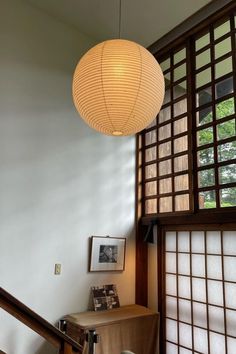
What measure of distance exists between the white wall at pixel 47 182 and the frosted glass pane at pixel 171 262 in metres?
0.43

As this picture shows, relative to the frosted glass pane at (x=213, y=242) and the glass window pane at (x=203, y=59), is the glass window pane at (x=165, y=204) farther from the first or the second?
the glass window pane at (x=203, y=59)

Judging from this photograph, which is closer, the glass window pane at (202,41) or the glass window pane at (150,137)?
the glass window pane at (202,41)

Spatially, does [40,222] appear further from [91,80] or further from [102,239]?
[91,80]

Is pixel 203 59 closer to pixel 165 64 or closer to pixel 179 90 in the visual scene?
pixel 179 90

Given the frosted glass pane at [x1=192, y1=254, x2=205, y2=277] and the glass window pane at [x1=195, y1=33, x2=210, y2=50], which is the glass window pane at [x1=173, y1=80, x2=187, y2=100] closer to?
the glass window pane at [x1=195, y1=33, x2=210, y2=50]

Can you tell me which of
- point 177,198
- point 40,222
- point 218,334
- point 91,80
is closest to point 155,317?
point 218,334

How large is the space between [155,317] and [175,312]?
230 mm

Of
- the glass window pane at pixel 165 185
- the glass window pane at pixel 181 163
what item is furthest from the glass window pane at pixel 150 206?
the glass window pane at pixel 181 163

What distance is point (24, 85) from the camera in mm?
3129

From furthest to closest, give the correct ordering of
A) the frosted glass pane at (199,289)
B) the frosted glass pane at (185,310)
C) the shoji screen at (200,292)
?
the frosted glass pane at (185,310)
the frosted glass pane at (199,289)
the shoji screen at (200,292)

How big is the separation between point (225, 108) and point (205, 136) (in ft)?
1.12

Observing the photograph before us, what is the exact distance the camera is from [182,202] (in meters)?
3.32

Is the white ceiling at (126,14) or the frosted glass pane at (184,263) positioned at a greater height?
the white ceiling at (126,14)

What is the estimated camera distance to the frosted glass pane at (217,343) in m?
2.79
